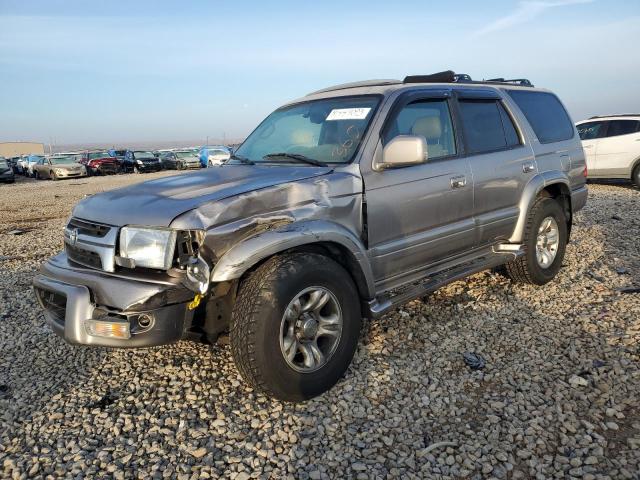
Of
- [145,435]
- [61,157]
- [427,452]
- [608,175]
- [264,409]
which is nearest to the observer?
[427,452]

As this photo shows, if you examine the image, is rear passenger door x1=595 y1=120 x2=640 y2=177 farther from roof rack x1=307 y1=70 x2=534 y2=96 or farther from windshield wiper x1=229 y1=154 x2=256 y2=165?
windshield wiper x1=229 y1=154 x2=256 y2=165

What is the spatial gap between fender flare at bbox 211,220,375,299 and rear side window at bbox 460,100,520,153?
158cm

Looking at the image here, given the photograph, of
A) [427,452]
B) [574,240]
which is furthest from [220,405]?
[574,240]

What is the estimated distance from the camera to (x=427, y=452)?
→ 247 centimetres

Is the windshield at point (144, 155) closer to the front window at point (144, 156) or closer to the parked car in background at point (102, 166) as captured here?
the front window at point (144, 156)

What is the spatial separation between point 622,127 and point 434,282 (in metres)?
10.4

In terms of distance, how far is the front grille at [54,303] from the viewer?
9.29 ft

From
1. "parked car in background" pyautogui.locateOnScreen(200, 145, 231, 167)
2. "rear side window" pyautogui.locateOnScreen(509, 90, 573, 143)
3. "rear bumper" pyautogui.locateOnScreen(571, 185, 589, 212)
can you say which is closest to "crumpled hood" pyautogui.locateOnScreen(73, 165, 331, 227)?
"rear side window" pyautogui.locateOnScreen(509, 90, 573, 143)

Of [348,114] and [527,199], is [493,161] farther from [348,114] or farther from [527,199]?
[348,114]

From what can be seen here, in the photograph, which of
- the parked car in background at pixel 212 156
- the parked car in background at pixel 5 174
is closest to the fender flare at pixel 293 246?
the parked car in background at pixel 212 156

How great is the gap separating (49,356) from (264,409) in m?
1.93

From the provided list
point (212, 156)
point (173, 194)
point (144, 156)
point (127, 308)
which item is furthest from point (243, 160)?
point (144, 156)

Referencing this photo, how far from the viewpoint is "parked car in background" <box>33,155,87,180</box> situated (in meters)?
27.7

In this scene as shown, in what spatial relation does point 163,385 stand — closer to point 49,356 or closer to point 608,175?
point 49,356
